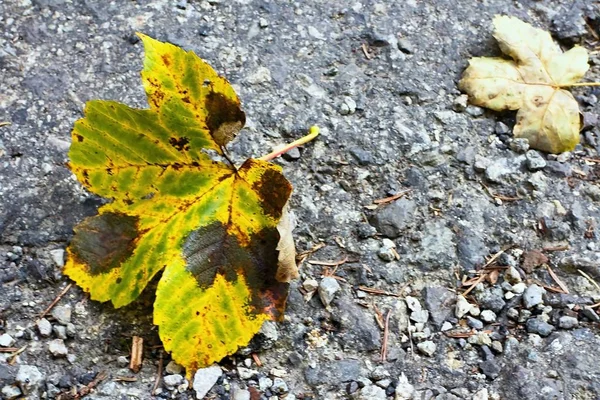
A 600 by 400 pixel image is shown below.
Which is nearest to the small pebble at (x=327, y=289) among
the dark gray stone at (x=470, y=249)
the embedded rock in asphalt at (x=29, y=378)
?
the dark gray stone at (x=470, y=249)

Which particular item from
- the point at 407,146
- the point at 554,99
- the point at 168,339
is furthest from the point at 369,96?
the point at 168,339

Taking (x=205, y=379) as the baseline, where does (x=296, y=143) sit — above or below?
above

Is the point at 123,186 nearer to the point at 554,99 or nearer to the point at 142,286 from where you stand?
the point at 142,286

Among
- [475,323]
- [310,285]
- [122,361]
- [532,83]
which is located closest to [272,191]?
[310,285]

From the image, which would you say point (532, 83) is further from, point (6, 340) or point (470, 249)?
point (6, 340)

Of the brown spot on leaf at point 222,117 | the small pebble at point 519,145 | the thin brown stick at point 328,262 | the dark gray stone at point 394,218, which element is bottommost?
the thin brown stick at point 328,262

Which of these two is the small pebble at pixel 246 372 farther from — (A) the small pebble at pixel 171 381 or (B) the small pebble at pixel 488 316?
(B) the small pebble at pixel 488 316
